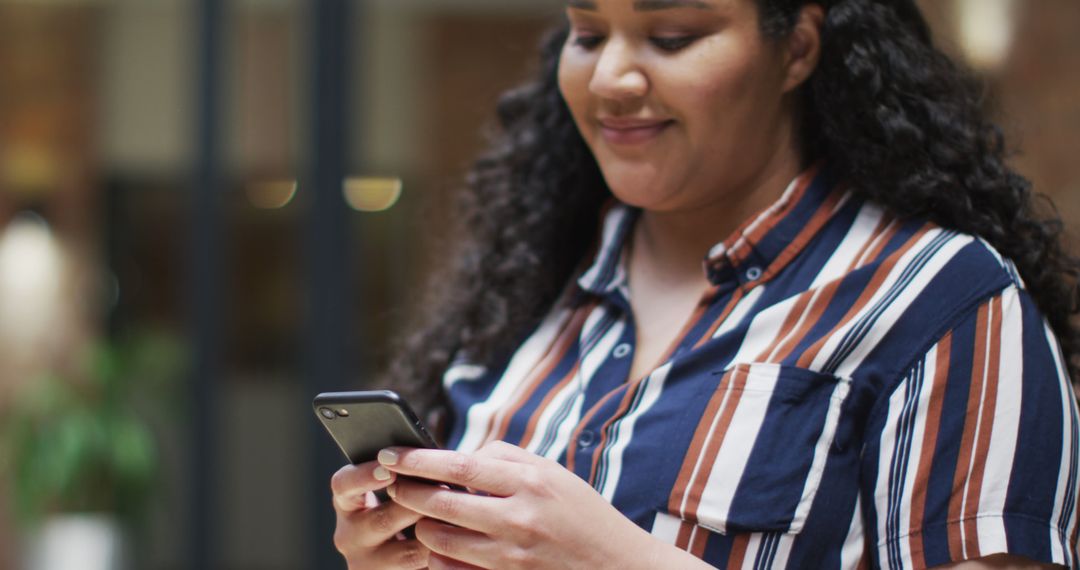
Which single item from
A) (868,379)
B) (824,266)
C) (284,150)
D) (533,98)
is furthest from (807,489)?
(284,150)

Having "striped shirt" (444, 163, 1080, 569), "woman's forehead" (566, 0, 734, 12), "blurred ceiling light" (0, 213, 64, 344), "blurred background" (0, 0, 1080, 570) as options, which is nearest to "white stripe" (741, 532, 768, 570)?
"striped shirt" (444, 163, 1080, 569)

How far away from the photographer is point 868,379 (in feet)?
4.06

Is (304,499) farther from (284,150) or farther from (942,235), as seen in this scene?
(942,235)

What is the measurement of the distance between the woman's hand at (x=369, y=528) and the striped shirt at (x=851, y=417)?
0.19 meters

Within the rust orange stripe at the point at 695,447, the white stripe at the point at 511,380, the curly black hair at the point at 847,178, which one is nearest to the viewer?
the rust orange stripe at the point at 695,447

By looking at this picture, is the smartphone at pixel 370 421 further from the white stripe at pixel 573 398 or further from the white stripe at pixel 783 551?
the white stripe at pixel 783 551

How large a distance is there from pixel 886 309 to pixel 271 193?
3095mm

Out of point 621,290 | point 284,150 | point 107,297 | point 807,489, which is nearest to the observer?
point 807,489

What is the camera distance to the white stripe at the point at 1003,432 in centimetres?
117

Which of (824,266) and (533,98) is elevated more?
(533,98)

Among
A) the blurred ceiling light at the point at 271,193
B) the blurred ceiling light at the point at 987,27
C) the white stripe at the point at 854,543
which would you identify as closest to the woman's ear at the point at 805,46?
the white stripe at the point at 854,543

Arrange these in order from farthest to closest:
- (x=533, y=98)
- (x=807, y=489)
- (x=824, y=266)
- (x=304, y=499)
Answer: (x=304, y=499), (x=533, y=98), (x=824, y=266), (x=807, y=489)

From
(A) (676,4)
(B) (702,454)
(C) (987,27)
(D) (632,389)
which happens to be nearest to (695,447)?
(B) (702,454)

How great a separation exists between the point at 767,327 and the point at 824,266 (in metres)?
0.09
